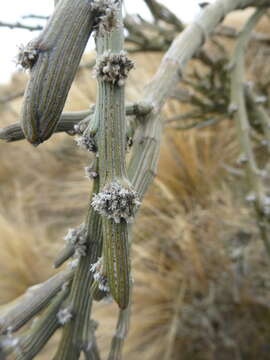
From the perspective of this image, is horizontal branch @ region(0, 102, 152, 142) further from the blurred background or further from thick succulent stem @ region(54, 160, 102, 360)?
the blurred background

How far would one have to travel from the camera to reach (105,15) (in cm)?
35

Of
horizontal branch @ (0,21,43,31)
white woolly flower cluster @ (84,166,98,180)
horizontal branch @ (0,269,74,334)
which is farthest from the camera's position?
horizontal branch @ (0,21,43,31)

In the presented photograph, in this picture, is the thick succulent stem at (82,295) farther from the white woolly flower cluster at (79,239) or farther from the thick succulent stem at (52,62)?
the thick succulent stem at (52,62)

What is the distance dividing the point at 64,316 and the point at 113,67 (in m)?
0.32

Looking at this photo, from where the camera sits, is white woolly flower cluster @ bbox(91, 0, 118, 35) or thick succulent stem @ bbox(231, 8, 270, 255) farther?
thick succulent stem @ bbox(231, 8, 270, 255)

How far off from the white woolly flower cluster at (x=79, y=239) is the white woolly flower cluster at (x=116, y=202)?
0.43 feet

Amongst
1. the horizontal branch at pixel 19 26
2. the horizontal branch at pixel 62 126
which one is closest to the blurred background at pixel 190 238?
the horizontal branch at pixel 19 26

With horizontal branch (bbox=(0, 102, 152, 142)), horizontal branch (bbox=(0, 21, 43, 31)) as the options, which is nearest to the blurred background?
horizontal branch (bbox=(0, 21, 43, 31))

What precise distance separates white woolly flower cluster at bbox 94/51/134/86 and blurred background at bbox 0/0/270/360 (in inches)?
32.2

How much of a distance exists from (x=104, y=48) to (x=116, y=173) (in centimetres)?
12

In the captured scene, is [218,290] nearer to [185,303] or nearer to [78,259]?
[185,303]

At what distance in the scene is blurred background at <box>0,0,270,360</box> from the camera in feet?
4.63

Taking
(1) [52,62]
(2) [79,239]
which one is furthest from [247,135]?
(1) [52,62]

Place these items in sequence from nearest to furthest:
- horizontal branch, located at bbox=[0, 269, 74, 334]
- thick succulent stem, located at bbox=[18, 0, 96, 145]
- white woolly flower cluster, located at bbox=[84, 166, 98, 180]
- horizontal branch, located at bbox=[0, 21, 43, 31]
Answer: thick succulent stem, located at bbox=[18, 0, 96, 145] → white woolly flower cluster, located at bbox=[84, 166, 98, 180] → horizontal branch, located at bbox=[0, 269, 74, 334] → horizontal branch, located at bbox=[0, 21, 43, 31]
